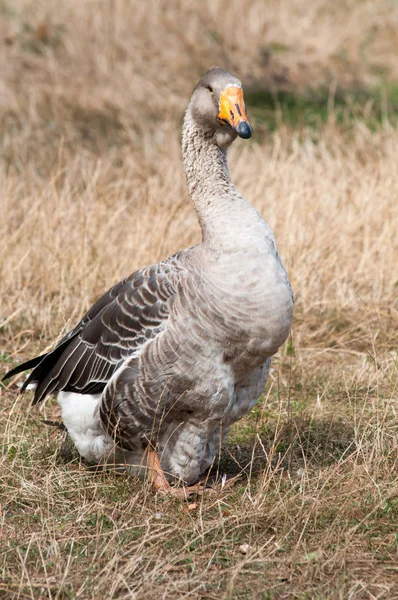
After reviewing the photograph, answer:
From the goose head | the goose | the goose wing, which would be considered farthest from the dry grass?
the goose head

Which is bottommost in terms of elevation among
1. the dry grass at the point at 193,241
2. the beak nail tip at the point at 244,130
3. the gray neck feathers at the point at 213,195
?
the dry grass at the point at 193,241

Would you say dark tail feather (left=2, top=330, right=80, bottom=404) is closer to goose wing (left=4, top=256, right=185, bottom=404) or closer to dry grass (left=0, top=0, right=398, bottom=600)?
goose wing (left=4, top=256, right=185, bottom=404)

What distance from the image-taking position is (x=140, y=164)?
9.77m

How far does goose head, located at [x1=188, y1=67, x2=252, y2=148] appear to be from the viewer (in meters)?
4.30

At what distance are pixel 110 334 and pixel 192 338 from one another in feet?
2.06

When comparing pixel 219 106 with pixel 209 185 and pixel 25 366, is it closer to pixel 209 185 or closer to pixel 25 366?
pixel 209 185

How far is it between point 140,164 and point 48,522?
20.3ft

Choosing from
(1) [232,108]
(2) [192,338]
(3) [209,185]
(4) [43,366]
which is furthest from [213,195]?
(4) [43,366]

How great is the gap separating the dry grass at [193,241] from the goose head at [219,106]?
62.9 inches

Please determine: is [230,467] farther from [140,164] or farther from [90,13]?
[90,13]

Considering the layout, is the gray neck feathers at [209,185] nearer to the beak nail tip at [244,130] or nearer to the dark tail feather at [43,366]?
the beak nail tip at [244,130]

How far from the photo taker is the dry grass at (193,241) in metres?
3.87

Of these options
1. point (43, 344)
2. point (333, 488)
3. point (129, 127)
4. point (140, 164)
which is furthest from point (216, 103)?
point (129, 127)

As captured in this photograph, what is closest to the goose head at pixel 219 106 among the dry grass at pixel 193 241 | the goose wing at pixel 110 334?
the goose wing at pixel 110 334
